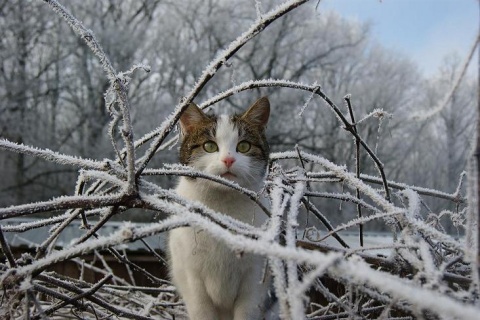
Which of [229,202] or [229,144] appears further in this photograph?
[229,144]

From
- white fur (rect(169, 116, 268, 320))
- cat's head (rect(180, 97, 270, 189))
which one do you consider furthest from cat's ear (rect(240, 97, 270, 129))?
white fur (rect(169, 116, 268, 320))

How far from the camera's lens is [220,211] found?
83cm

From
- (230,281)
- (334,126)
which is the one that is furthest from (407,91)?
(230,281)

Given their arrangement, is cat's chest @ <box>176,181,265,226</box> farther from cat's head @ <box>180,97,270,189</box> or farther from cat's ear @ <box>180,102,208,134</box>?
cat's ear @ <box>180,102,208,134</box>

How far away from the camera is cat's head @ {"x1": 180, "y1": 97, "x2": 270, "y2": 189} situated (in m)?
0.90

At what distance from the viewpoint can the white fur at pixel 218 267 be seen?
2.60ft

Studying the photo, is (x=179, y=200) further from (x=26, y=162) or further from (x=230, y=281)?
(x=26, y=162)

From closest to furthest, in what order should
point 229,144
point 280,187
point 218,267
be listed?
point 280,187
point 218,267
point 229,144

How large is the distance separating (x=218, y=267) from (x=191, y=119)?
0.33m

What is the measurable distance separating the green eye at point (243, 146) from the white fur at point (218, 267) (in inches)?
2.3

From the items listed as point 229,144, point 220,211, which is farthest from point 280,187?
point 229,144

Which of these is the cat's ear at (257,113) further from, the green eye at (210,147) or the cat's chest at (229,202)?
the cat's chest at (229,202)

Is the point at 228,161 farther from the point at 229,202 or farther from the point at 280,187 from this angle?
the point at 280,187

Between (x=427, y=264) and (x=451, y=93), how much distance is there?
0.41ft
